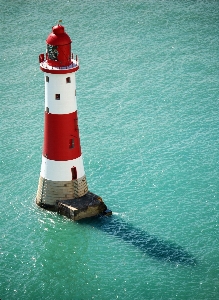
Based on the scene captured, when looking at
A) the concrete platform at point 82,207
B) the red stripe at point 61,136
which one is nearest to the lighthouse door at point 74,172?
the red stripe at point 61,136

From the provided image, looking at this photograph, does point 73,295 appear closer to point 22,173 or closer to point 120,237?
point 120,237

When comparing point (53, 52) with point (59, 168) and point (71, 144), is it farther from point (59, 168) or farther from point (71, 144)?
point (59, 168)

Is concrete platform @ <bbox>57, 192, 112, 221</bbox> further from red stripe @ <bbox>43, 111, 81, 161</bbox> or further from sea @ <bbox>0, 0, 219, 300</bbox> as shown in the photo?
red stripe @ <bbox>43, 111, 81, 161</bbox>

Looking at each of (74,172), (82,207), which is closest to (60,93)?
(74,172)

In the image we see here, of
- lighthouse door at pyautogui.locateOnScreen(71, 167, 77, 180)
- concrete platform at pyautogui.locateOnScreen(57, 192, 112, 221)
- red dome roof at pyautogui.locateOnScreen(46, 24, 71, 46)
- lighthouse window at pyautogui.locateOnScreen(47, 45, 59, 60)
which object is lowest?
concrete platform at pyautogui.locateOnScreen(57, 192, 112, 221)

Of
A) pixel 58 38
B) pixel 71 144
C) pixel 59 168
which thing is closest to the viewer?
pixel 58 38

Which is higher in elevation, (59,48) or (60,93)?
(59,48)

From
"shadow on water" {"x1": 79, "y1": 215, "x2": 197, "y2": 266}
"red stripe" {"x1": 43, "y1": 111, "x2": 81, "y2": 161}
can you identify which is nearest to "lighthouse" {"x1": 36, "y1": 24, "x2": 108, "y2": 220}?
"red stripe" {"x1": 43, "y1": 111, "x2": 81, "y2": 161}
